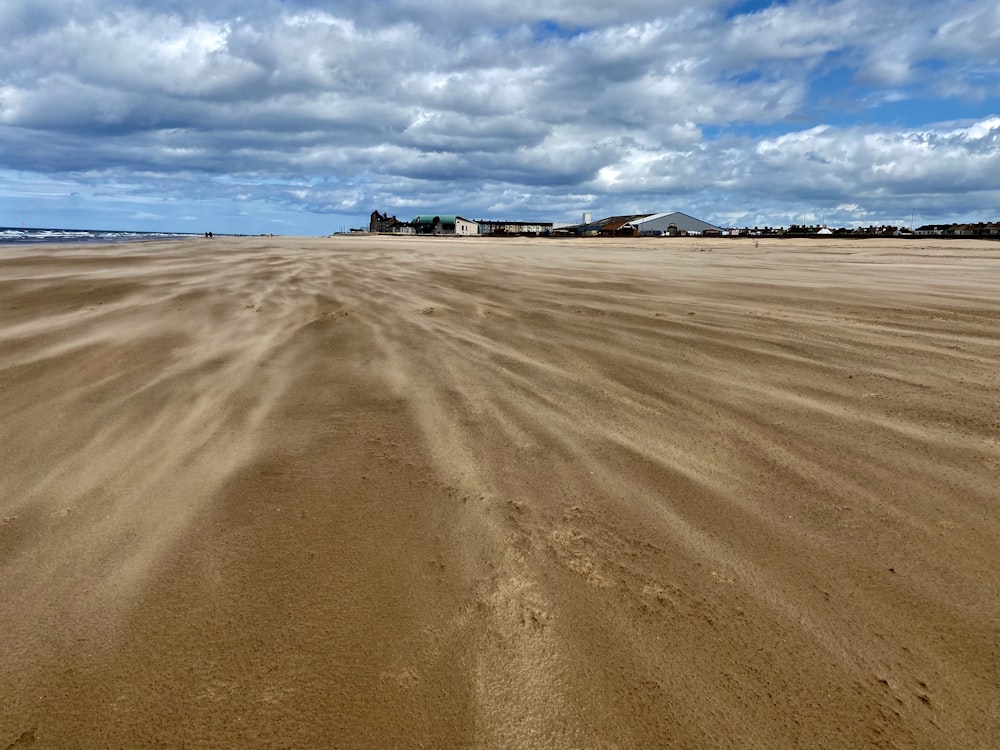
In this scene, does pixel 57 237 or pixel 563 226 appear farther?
pixel 563 226

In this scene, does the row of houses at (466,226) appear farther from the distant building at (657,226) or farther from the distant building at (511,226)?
the distant building at (657,226)

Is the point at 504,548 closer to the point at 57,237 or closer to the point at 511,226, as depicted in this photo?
the point at 57,237

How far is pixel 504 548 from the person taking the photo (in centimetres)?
236

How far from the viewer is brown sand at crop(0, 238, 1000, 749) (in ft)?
5.30

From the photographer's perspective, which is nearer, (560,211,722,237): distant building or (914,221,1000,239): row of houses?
(914,221,1000,239): row of houses

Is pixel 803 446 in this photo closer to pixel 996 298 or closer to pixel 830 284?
pixel 996 298

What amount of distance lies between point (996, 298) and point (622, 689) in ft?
30.1

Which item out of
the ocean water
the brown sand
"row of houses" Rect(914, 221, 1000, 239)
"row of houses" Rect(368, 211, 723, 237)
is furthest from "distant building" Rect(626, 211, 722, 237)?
the brown sand

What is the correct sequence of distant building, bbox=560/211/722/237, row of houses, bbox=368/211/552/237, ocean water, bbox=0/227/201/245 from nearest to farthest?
ocean water, bbox=0/227/201/245, distant building, bbox=560/211/722/237, row of houses, bbox=368/211/552/237

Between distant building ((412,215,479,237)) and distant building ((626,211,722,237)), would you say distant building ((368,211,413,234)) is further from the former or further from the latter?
distant building ((626,211,722,237))

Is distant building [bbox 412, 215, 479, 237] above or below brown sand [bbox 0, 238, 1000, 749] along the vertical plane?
below

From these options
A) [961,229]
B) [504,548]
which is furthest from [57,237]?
[961,229]

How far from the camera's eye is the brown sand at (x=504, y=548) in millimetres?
1615

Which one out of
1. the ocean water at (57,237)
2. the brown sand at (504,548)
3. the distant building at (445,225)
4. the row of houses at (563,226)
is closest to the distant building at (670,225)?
the row of houses at (563,226)
